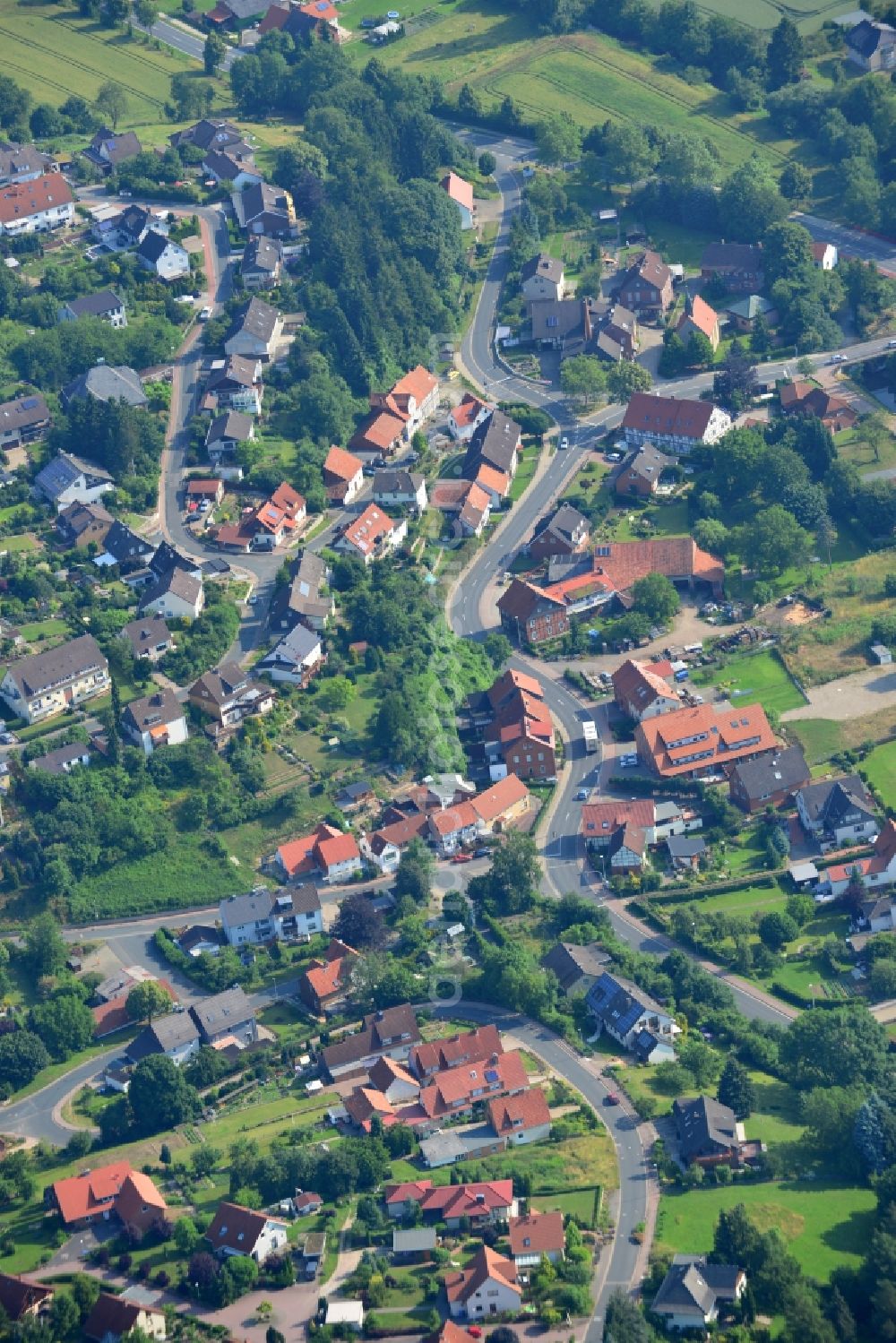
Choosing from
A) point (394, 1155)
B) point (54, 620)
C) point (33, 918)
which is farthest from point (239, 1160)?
point (54, 620)

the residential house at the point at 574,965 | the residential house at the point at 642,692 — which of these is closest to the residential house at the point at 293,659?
the residential house at the point at 642,692

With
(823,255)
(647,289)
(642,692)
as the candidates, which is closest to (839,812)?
(642,692)

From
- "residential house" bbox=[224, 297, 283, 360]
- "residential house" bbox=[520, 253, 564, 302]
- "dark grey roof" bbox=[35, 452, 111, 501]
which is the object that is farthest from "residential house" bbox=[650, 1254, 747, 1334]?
"residential house" bbox=[520, 253, 564, 302]

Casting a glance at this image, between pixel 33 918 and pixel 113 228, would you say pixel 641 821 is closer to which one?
pixel 33 918

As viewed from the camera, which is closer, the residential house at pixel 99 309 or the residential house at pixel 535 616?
the residential house at pixel 535 616

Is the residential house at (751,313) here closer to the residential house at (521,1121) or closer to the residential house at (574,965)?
the residential house at (574,965)

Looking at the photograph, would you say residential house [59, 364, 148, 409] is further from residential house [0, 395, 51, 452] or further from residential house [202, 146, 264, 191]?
residential house [202, 146, 264, 191]

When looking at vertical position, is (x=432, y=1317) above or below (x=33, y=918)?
above
